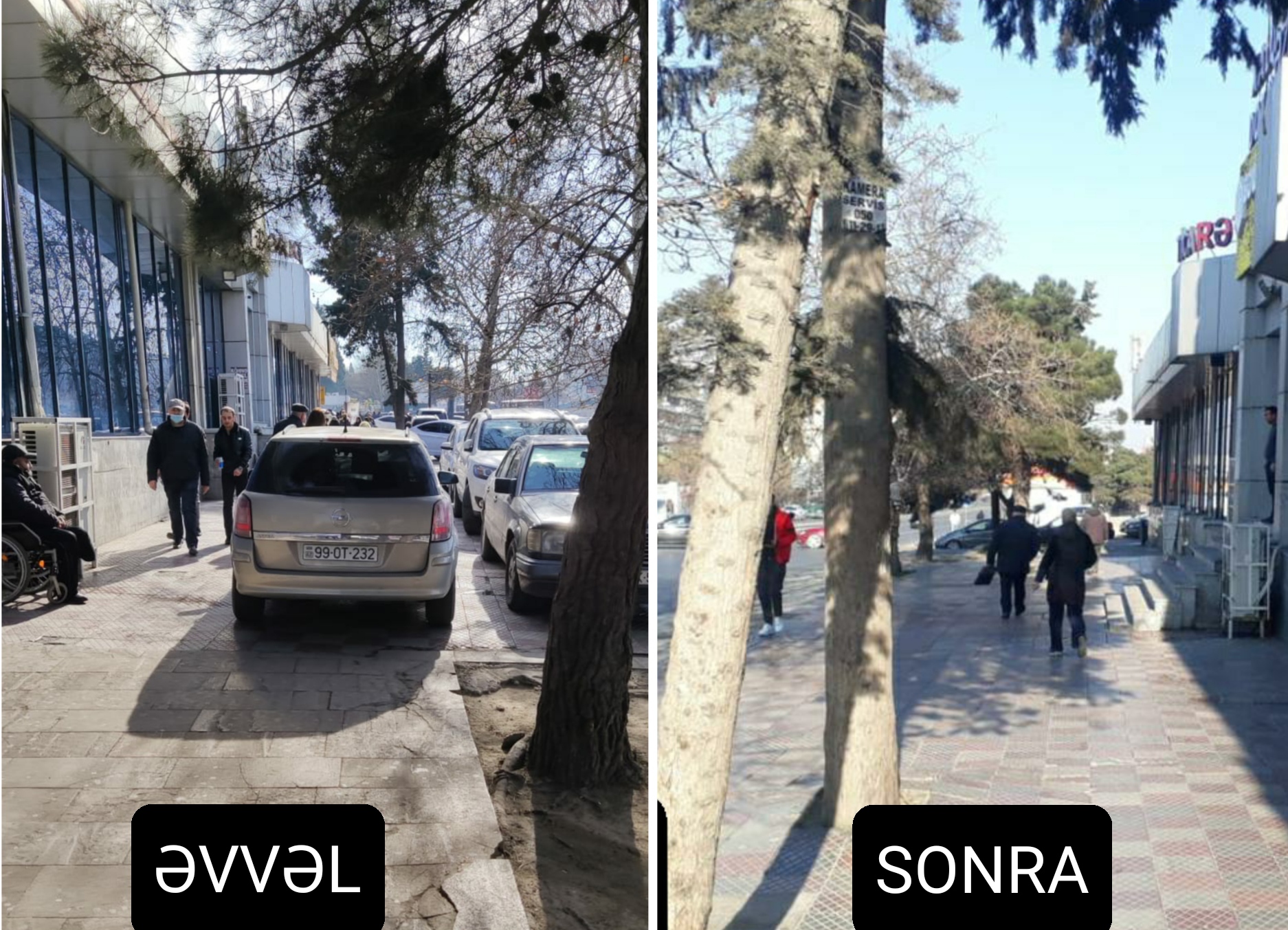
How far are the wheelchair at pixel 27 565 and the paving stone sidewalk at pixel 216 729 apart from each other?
5cm

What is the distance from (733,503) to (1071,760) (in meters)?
4.56

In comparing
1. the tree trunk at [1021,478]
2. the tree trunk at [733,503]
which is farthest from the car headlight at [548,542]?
the tree trunk at [1021,478]

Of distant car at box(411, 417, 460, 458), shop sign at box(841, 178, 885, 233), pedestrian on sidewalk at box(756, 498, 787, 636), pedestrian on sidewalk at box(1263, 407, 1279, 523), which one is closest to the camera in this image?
distant car at box(411, 417, 460, 458)

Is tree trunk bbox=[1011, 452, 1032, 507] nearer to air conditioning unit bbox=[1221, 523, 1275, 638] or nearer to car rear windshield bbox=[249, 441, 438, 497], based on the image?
air conditioning unit bbox=[1221, 523, 1275, 638]

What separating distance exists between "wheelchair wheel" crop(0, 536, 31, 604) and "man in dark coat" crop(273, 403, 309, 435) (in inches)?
23.8

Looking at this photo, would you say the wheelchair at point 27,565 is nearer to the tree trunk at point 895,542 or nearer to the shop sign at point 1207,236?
the tree trunk at point 895,542

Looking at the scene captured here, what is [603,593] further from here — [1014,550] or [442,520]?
[1014,550]

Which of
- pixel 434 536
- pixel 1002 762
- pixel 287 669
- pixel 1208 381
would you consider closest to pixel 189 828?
pixel 287 669

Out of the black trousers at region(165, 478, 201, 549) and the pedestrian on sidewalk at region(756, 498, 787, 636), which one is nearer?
the black trousers at region(165, 478, 201, 549)

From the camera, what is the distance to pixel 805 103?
395 centimetres

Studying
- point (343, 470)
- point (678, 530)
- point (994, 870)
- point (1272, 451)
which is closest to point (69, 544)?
point (343, 470)

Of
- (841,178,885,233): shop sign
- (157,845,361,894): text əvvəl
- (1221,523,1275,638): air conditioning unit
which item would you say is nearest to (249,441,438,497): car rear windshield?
(157,845,361,894): text əvvəl

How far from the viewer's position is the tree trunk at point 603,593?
10.5 feet

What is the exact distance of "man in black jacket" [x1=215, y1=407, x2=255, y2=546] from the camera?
9.67 feet
